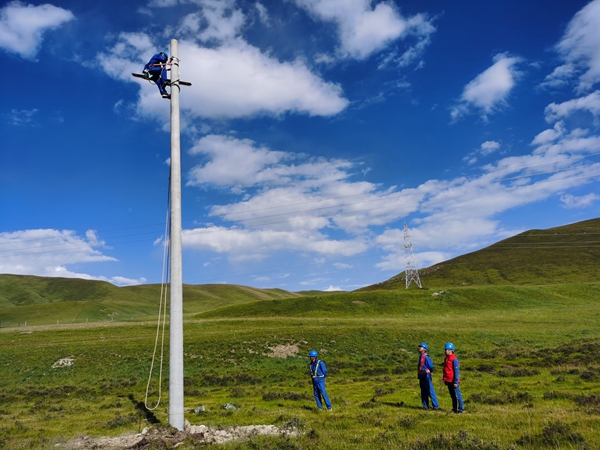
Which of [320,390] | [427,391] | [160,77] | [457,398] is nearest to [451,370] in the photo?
[457,398]

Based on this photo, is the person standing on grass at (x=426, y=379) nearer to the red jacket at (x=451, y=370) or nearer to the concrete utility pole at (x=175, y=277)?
the red jacket at (x=451, y=370)

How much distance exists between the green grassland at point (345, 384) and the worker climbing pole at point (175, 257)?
1879 millimetres

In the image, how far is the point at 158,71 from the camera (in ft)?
52.6

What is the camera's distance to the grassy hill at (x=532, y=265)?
140875 millimetres

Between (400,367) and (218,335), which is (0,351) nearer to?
(218,335)

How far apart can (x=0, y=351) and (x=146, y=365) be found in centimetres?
2275

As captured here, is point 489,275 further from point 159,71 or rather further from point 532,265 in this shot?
point 159,71

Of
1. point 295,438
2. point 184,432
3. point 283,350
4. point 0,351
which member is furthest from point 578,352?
point 0,351

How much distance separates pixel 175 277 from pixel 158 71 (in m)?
8.60

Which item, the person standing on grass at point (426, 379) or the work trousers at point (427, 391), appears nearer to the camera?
the work trousers at point (427, 391)

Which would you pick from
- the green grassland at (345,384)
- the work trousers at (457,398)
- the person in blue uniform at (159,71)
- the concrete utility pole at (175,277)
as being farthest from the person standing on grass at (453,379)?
the person in blue uniform at (159,71)

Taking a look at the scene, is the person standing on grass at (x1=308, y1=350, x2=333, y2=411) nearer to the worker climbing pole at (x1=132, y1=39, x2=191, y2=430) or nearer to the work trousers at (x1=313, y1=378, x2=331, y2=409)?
the work trousers at (x1=313, y1=378, x2=331, y2=409)

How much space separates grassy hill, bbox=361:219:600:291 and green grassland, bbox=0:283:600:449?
76266mm

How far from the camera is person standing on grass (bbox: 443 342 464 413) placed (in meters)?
14.5
